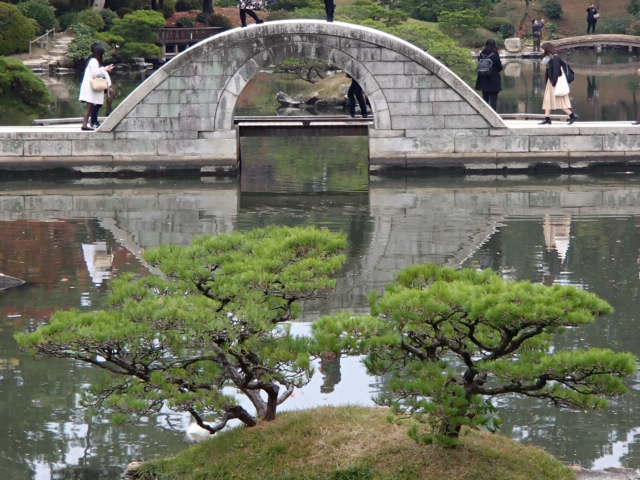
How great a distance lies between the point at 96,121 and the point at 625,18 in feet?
154

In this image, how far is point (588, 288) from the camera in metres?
16.0

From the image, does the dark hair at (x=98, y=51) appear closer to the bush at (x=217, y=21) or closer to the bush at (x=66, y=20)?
the bush at (x=66, y=20)

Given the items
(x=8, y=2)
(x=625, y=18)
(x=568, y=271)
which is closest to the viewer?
(x=568, y=271)

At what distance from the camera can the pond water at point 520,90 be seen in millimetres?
39062

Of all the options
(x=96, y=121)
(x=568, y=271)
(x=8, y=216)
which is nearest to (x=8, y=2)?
(x=96, y=121)

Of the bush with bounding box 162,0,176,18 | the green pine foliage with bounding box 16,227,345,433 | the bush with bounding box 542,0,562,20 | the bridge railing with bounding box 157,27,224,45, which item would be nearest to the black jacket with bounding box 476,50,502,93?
the green pine foliage with bounding box 16,227,345,433

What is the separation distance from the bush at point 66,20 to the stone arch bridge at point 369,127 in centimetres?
3070

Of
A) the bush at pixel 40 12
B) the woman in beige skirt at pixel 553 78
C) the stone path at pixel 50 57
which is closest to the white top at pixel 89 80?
the woman in beige skirt at pixel 553 78

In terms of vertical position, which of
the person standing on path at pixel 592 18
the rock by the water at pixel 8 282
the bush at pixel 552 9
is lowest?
the rock by the water at pixel 8 282

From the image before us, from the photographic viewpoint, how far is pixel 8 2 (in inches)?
2073

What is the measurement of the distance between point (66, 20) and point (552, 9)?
27.2 meters

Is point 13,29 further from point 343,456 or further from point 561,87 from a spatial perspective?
point 343,456

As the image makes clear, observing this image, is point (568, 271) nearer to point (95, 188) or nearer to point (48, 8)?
point (95, 188)

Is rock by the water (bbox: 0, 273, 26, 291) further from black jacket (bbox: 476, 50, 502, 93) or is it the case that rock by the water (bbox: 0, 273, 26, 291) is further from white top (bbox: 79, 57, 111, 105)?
black jacket (bbox: 476, 50, 502, 93)
